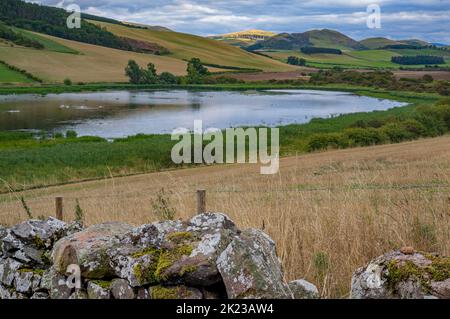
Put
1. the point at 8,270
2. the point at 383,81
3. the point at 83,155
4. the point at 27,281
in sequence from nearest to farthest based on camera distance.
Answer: the point at 27,281 < the point at 8,270 < the point at 83,155 < the point at 383,81

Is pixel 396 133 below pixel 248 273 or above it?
below

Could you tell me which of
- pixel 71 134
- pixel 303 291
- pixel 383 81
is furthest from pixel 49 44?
pixel 303 291

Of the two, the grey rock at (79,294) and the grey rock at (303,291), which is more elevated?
the grey rock at (303,291)

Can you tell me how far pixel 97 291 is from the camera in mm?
4180

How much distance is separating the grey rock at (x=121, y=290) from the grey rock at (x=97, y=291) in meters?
0.05

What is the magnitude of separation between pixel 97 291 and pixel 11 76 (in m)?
134

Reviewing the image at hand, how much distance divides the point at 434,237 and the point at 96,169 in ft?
117

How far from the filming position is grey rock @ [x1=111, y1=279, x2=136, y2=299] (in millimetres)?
4086

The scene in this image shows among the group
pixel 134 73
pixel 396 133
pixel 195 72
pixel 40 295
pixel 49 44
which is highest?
pixel 49 44

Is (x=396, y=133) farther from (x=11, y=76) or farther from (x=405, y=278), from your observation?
(x=11, y=76)

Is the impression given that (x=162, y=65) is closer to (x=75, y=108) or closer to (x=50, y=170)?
(x=75, y=108)

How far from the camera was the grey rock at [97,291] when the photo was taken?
416cm

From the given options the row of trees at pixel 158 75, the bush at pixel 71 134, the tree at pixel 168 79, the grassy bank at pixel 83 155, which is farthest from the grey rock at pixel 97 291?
the tree at pixel 168 79

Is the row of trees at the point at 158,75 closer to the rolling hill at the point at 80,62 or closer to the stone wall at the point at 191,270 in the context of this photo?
the rolling hill at the point at 80,62
